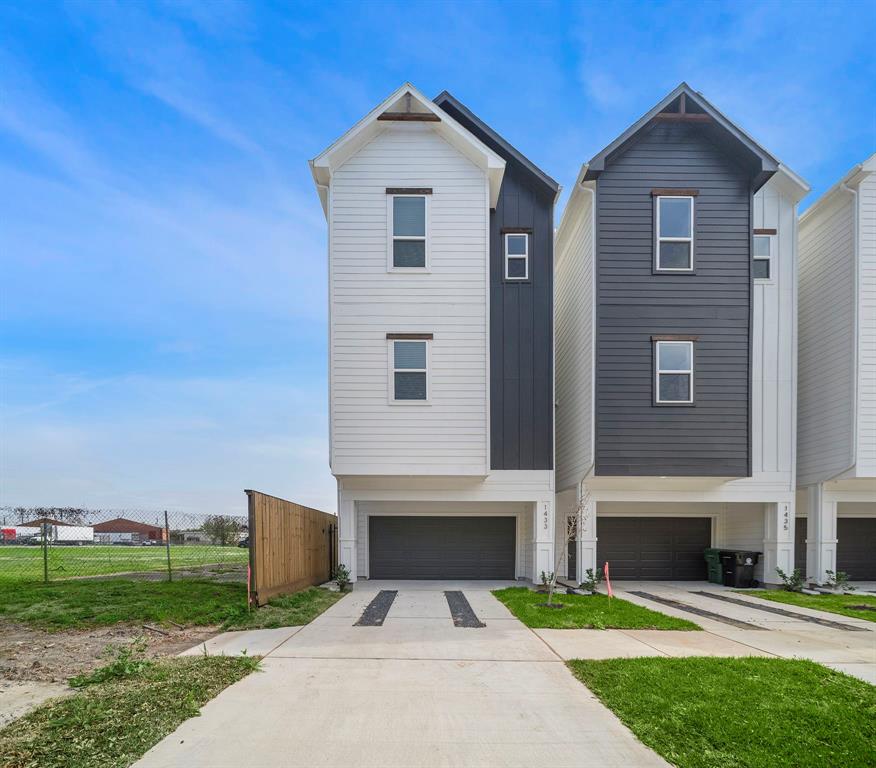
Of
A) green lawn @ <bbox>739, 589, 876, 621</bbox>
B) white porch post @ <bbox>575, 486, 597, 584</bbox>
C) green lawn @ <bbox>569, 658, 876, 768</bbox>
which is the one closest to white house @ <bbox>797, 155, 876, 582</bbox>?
green lawn @ <bbox>739, 589, 876, 621</bbox>

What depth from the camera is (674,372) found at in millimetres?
12531

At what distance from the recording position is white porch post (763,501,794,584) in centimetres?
1309

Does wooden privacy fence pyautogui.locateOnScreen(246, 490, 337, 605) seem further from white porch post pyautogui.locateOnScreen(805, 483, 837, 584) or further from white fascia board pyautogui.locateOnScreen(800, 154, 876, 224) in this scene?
white fascia board pyautogui.locateOnScreen(800, 154, 876, 224)

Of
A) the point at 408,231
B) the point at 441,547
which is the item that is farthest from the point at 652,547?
the point at 408,231

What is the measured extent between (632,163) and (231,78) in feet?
30.1

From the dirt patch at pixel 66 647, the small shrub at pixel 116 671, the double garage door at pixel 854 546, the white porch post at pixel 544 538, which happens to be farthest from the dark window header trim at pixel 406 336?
the double garage door at pixel 854 546

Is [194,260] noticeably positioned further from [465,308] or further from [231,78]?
[465,308]

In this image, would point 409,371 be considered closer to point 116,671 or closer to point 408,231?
point 408,231

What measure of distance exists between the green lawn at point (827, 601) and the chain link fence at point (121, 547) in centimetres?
1088

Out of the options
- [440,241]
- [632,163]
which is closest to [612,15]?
[632,163]

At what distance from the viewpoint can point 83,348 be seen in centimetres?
1861

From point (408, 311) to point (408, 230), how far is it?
1.73 m

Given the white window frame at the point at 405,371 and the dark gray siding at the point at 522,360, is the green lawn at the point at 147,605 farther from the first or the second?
the dark gray siding at the point at 522,360

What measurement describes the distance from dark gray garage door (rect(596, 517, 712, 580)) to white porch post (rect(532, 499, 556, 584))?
8.71 ft
